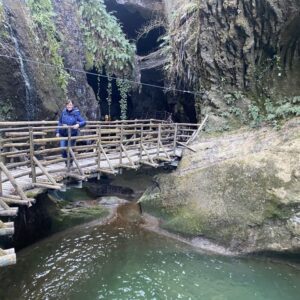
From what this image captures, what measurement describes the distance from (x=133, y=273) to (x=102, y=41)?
12.0m

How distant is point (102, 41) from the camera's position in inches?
672

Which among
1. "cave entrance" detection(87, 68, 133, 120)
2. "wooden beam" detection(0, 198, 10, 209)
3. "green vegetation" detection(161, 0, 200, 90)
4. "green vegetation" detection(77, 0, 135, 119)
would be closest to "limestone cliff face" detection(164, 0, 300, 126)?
"green vegetation" detection(161, 0, 200, 90)

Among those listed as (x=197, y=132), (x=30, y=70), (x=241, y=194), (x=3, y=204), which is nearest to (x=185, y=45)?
(x=197, y=132)

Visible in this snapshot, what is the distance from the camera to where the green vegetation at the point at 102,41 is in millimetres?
16844

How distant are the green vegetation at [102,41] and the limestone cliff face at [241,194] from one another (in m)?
7.10

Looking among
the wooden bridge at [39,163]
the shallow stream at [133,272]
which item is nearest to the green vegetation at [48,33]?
the wooden bridge at [39,163]

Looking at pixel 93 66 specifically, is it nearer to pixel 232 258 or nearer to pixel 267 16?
pixel 267 16

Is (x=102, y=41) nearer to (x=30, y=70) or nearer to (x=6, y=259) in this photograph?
(x=30, y=70)

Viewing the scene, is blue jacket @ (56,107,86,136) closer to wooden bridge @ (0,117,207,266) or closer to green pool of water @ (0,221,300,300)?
wooden bridge @ (0,117,207,266)

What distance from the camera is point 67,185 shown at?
8.77 metres

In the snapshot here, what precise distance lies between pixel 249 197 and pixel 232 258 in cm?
205

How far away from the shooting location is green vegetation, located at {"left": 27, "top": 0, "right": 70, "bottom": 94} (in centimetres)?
1438

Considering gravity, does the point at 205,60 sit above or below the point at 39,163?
above

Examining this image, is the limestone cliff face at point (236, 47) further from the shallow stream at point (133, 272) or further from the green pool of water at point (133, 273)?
the green pool of water at point (133, 273)
